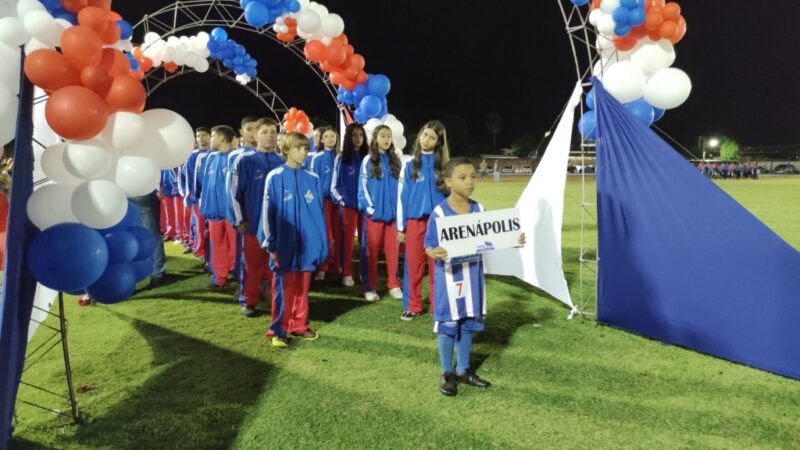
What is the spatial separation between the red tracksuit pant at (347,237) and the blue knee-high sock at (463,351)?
10.6 ft

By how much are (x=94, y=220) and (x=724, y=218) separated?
4335mm

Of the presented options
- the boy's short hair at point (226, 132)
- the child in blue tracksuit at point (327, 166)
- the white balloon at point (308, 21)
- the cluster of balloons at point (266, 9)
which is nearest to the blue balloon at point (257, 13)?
the cluster of balloons at point (266, 9)

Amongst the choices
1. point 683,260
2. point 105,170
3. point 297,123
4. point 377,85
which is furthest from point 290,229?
point 297,123

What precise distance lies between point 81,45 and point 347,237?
4562 millimetres

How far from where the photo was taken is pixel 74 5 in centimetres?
252

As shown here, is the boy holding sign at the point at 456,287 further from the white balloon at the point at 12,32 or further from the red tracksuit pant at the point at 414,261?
the white balloon at the point at 12,32

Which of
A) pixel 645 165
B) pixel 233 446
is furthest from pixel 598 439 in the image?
pixel 645 165

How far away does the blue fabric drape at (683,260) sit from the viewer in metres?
3.87

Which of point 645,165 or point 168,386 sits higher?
point 645,165

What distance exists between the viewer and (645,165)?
441 centimetres

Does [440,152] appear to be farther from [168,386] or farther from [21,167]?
[21,167]

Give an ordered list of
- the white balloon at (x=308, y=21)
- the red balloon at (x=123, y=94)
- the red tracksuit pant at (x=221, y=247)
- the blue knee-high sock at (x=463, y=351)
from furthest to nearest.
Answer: the white balloon at (x=308, y=21) < the red tracksuit pant at (x=221, y=247) < the blue knee-high sock at (x=463, y=351) < the red balloon at (x=123, y=94)

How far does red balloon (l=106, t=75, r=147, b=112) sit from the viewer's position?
2.49 meters

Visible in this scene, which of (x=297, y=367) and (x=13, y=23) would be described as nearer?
(x=13, y=23)
